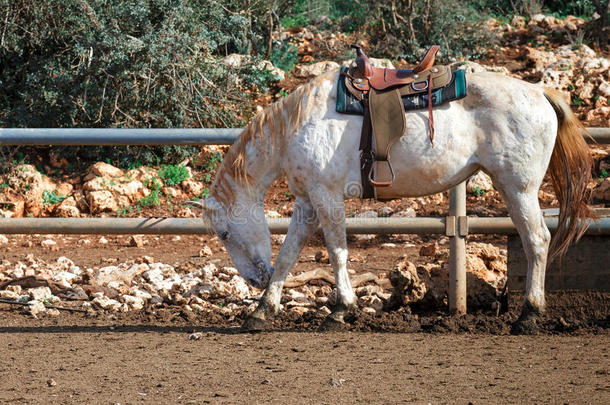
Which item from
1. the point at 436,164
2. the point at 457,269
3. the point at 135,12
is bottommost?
the point at 457,269

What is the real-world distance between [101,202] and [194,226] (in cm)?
481

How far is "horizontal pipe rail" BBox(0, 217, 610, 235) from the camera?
527cm

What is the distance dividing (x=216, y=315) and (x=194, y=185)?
4939 millimetres

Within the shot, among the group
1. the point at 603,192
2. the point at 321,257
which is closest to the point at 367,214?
the point at 321,257

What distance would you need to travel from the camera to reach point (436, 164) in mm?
4719

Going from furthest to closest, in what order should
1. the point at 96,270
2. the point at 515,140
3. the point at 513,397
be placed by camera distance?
the point at 96,270 → the point at 515,140 → the point at 513,397

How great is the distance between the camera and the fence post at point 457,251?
5.29 m

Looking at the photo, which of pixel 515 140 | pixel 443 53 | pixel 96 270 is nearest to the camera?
pixel 515 140

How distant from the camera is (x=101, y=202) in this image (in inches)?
387

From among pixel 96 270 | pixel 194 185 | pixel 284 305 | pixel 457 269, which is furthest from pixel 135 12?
pixel 457 269

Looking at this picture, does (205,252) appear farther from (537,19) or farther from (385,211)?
(537,19)

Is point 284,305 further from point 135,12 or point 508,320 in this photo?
point 135,12

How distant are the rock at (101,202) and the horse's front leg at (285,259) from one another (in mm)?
5346

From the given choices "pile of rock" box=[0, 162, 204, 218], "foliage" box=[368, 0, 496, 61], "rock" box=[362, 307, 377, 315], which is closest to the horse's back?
"rock" box=[362, 307, 377, 315]
